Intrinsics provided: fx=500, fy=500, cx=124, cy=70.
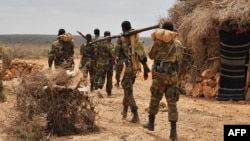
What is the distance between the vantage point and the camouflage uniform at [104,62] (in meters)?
13.4

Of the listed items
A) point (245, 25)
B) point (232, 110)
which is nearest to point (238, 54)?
point (245, 25)

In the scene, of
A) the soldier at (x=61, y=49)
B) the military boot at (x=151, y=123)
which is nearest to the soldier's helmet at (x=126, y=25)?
the military boot at (x=151, y=123)

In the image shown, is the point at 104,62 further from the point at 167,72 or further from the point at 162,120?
the point at 167,72

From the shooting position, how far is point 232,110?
11.8m

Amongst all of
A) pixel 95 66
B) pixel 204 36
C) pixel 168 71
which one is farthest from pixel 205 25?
pixel 168 71

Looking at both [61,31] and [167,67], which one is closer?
[167,67]

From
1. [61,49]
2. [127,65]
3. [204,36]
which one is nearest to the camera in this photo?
[127,65]

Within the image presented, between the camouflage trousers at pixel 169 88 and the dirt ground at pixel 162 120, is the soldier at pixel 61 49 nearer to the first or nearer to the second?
the dirt ground at pixel 162 120

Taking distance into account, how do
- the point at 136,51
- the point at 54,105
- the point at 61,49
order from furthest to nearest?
the point at 61,49 → the point at 136,51 → the point at 54,105

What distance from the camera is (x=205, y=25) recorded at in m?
13.4

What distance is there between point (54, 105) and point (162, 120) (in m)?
2.81

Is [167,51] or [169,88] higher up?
[167,51]

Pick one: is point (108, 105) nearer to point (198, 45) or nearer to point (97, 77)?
point (97, 77)

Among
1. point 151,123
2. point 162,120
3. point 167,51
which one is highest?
point 167,51
